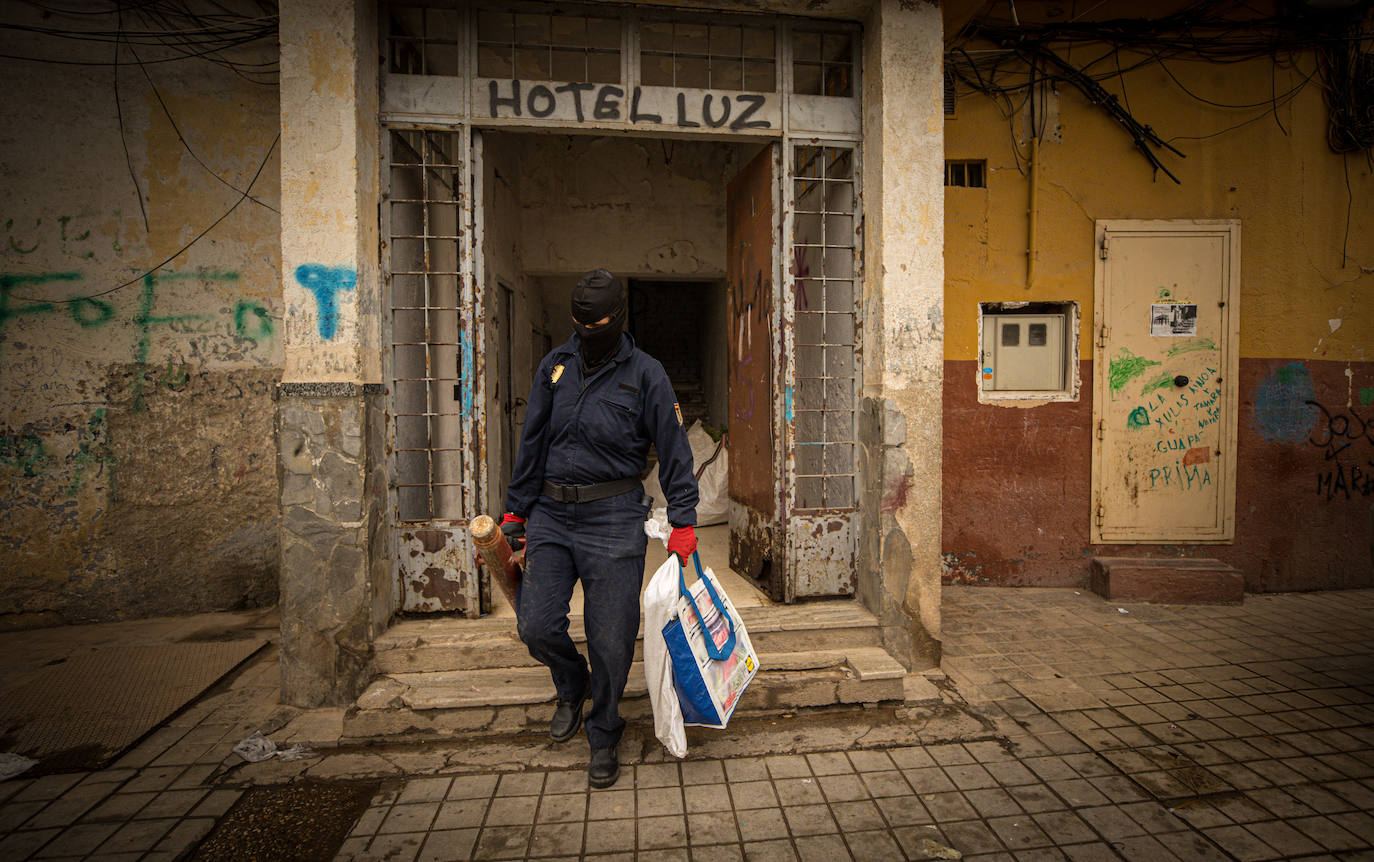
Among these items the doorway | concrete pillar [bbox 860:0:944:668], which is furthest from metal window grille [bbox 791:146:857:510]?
concrete pillar [bbox 860:0:944:668]

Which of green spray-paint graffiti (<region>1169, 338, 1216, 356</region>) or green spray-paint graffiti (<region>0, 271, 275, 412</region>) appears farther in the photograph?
green spray-paint graffiti (<region>1169, 338, 1216, 356</region>)

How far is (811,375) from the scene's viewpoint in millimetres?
4688

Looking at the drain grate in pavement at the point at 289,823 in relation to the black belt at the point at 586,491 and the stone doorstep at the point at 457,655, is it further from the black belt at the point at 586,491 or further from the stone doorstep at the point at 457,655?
the black belt at the point at 586,491

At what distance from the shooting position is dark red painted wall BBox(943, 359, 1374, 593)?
5469 mm

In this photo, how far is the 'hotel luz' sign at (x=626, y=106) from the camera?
382 centimetres

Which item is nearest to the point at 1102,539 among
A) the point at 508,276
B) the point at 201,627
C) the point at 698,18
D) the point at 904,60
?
the point at 904,60

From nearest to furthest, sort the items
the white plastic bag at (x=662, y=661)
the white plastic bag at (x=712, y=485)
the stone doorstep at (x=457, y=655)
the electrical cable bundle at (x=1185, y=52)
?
1. the white plastic bag at (x=662, y=661)
2. the stone doorstep at (x=457, y=655)
3. the electrical cable bundle at (x=1185, y=52)
4. the white plastic bag at (x=712, y=485)

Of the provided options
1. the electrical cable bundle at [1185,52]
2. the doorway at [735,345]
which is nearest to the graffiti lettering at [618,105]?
the doorway at [735,345]

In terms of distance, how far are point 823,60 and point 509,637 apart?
153 inches

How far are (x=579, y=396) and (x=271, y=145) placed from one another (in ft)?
11.8

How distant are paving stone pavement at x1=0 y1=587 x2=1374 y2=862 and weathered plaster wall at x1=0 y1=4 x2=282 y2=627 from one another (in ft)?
5.45

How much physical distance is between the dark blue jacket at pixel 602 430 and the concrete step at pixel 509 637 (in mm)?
957

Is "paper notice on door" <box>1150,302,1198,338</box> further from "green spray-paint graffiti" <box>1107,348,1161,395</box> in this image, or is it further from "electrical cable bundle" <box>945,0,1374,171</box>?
"electrical cable bundle" <box>945,0,1374,171</box>

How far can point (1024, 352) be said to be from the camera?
5.53 metres
